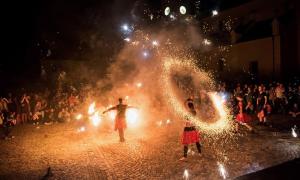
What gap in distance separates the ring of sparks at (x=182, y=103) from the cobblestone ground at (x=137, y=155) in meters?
1.28

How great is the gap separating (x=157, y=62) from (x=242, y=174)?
21.2m

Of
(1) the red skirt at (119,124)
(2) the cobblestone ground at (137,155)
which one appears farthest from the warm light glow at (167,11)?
(1) the red skirt at (119,124)

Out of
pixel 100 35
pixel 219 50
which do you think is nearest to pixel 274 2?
pixel 219 50

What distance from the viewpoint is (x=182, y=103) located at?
79.0ft

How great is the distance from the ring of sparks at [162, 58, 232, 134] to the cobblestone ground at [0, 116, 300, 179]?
1276 millimetres

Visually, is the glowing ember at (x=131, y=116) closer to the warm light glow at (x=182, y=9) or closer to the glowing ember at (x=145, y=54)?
the glowing ember at (x=145, y=54)

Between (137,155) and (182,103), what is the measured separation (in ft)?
43.4

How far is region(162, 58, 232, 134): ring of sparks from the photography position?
50.7 feet

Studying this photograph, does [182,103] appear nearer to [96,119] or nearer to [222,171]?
[96,119]

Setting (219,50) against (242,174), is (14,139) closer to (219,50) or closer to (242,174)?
(242,174)

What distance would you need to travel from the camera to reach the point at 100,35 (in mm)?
30125

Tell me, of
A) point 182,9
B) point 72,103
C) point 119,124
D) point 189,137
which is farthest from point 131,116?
point 182,9

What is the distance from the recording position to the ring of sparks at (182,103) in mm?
15454

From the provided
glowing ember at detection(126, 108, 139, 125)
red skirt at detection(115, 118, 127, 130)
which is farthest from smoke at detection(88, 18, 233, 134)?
red skirt at detection(115, 118, 127, 130)
